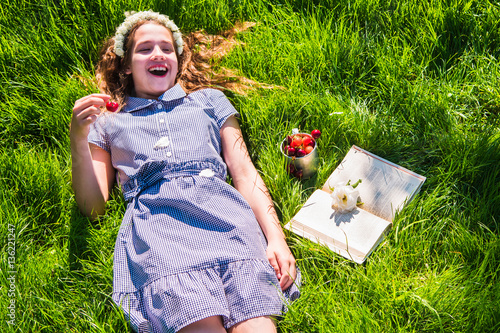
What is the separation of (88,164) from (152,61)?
0.82 metres

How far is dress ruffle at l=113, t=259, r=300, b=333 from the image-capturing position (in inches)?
82.0

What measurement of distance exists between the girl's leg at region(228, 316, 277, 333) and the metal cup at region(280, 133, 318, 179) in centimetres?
105

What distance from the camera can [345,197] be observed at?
2658 millimetres

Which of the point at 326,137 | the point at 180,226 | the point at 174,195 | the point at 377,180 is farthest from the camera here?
the point at 326,137

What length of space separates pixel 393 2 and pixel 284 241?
211cm

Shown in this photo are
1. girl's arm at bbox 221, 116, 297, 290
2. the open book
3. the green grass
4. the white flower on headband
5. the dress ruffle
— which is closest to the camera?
the dress ruffle

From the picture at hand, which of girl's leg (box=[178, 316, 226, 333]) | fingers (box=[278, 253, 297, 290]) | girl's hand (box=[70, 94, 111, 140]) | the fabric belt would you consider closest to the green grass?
fingers (box=[278, 253, 297, 290])

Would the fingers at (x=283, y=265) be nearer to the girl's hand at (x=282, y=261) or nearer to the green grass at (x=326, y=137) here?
the girl's hand at (x=282, y=261)

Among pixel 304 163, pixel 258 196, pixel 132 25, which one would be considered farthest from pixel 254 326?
pixel 132 25

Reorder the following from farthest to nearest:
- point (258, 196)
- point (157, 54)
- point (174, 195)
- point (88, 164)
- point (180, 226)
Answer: point (157, 54)
point (258, 196)
point (88, 164)
point (174, 195)
point (180, 226)

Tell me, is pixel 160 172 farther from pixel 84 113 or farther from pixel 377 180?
pixel 377 180

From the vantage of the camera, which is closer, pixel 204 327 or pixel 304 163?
pixel 204 327

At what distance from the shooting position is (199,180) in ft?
8.41

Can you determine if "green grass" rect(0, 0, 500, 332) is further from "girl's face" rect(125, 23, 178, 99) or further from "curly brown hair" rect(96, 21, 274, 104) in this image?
"girl's face" rect(125, 23, 178, 99)
